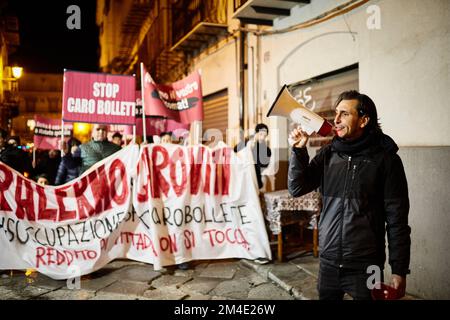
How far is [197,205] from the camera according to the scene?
6.11 metres

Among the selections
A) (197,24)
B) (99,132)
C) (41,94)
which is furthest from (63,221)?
(41,94)

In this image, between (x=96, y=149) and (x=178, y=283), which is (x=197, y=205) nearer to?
(x=178, y=283)

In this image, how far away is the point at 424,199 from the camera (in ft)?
15.0

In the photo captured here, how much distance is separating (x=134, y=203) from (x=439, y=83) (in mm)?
4581

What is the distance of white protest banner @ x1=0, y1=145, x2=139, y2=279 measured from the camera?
5.40 m

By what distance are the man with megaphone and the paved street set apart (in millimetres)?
2222

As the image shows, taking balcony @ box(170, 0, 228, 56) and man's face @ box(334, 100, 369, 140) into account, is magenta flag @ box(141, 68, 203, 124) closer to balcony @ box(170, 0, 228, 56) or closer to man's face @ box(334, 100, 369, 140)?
balcony @ box(170, 0, 228, 56)

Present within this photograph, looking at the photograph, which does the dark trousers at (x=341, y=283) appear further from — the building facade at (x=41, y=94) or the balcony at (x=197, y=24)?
the building facade at (x=41, y=94)

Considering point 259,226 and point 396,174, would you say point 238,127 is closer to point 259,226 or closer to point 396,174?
point 259,226

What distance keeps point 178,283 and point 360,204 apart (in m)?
3.55

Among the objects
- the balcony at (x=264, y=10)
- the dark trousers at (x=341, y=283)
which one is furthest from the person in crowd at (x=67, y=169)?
the dark trousers at (x=341, y=283)

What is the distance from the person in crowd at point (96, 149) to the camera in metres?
6.49

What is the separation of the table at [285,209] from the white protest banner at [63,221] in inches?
90.8
